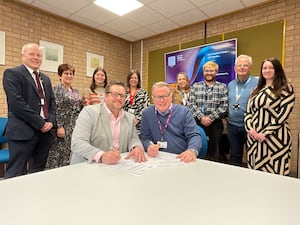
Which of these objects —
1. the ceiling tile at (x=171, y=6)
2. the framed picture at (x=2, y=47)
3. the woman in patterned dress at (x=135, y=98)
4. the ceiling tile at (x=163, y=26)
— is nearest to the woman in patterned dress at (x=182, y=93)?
the woman in patterned dress at (x=135, y=98)

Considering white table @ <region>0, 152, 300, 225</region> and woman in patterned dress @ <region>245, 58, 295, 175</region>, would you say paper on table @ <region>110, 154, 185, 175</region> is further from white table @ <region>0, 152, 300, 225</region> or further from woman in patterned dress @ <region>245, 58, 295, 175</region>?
woman in patterned dress @ <region>245, 58, 295, 175</region>

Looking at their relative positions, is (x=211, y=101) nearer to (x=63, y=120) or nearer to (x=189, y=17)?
(x=63, y=120)

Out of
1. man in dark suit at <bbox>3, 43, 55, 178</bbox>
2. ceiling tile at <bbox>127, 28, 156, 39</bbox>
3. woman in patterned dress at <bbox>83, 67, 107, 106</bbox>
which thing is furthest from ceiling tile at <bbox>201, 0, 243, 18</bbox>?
man in dark suit at <bbox>3, 43, 55, 178</bbox>

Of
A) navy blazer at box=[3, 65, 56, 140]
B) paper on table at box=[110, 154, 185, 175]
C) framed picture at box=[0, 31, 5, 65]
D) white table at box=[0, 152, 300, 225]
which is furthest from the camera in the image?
framed picture at box=[0, 31, 5, 65]

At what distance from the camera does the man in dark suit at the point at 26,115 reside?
6.47 ft

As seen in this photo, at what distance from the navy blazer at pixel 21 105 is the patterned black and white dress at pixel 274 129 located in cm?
218

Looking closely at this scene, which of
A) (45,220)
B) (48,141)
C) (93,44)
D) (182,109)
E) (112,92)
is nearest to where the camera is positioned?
(45,220)

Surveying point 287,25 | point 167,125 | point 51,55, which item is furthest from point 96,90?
point 287,25

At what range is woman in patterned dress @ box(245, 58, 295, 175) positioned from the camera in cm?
202

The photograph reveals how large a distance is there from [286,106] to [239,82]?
70cm

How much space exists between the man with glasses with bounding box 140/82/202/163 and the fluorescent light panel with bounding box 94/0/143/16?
90.9 inches

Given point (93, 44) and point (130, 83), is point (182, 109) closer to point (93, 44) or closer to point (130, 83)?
point (130, 83)

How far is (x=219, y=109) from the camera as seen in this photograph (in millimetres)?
2604

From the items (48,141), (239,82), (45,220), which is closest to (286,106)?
(239,82)
